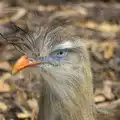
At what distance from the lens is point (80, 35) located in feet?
12.9

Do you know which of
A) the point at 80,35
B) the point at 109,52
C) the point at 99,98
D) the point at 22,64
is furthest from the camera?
the point at 80,35

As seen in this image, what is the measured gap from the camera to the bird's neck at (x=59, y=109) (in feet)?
7.51

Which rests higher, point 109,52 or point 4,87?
point 109,52

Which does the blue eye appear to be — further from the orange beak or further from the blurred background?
the blurred background

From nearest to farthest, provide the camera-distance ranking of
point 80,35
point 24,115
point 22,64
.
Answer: point 22,64
point 24,115
point 80,35

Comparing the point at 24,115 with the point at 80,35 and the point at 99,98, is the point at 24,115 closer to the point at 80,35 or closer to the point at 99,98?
the point at 99,98

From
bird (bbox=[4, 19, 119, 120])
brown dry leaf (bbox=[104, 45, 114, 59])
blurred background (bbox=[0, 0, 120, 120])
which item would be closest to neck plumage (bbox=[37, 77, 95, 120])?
bird (bbox=[4, 19, 119, 120])

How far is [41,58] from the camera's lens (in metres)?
2.25

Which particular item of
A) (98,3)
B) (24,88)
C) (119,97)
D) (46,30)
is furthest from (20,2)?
(46,30)

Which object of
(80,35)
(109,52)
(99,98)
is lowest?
(99,98)

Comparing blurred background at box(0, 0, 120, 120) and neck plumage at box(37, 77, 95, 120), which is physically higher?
blurred background at box(0, 0, 120, 120)

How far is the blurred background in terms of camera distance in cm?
325

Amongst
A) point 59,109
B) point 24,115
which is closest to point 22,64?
point 59,109

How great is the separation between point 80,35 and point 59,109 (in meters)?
1.71
